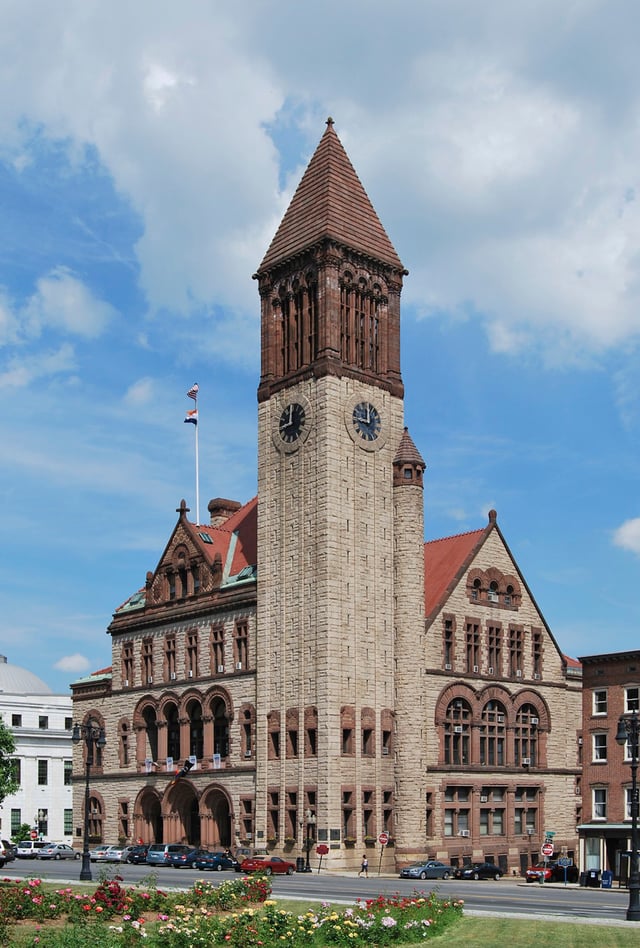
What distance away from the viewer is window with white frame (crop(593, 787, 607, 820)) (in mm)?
71438

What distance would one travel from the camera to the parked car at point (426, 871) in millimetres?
69000

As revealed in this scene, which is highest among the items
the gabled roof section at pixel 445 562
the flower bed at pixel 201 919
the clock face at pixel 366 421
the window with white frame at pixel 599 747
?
the clock face at pixel 366 421

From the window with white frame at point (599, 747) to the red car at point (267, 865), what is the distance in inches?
706

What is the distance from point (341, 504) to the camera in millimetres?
78188

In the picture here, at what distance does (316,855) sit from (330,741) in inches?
250

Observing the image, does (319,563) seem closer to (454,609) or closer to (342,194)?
(454,609)

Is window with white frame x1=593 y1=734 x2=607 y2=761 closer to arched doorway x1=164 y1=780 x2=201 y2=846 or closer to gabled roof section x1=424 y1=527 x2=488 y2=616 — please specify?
gabled roof section x1=424 y1=527 x2=488 y2=616

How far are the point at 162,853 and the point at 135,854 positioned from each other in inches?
126


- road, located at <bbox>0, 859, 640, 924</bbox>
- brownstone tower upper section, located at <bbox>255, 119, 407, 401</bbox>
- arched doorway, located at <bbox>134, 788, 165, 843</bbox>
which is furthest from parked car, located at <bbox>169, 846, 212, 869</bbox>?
brownstone tower upper section, located at <bbox>255, 119, 407, 401</bbox>

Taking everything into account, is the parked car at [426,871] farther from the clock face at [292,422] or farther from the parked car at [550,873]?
the clock face at [292,422]

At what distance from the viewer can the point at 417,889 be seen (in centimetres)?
5641

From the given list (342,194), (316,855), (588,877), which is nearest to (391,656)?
(316,855)

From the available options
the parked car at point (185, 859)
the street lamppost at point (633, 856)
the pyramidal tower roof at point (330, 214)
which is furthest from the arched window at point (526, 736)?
the street lamppost at point (633, 856)

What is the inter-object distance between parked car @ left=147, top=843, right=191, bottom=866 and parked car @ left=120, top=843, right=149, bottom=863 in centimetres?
122
